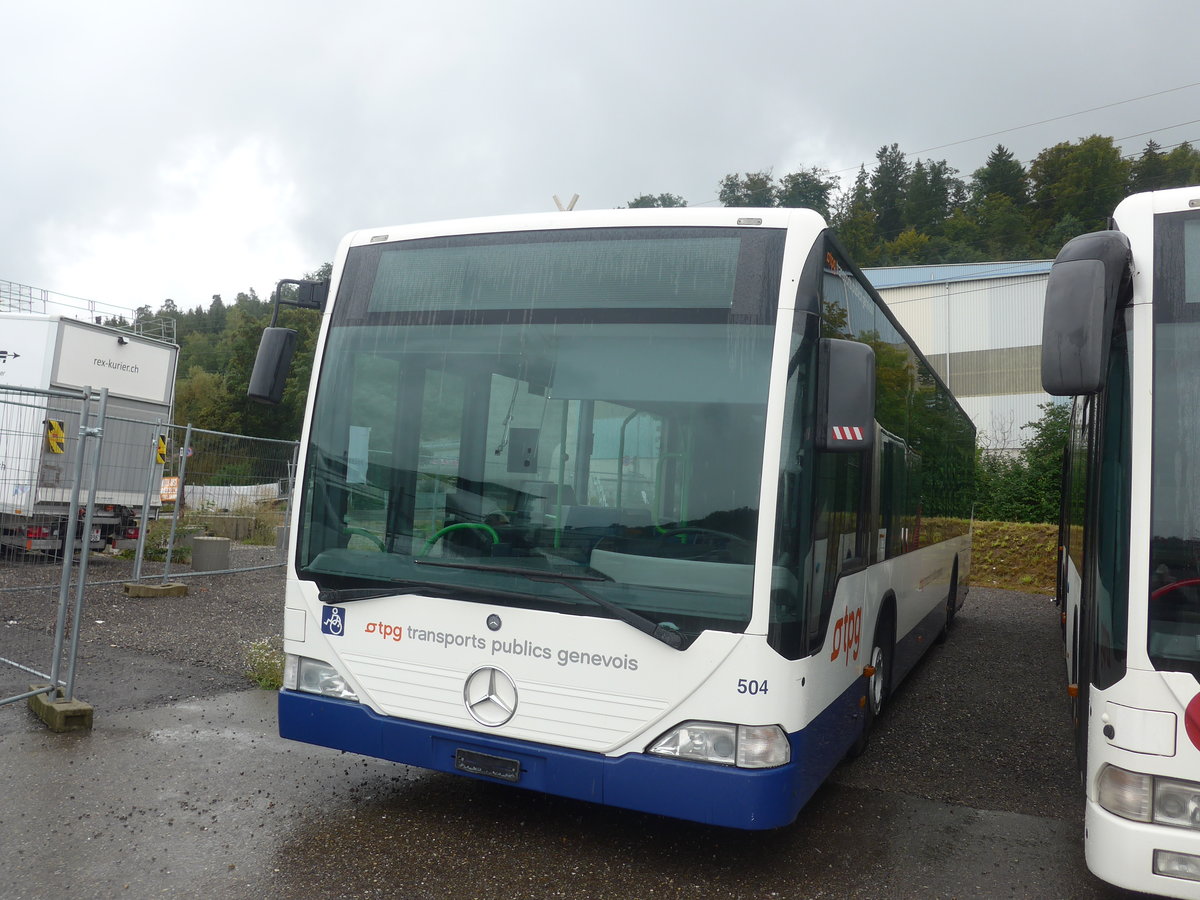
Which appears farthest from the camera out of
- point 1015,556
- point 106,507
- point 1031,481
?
point 1031,481

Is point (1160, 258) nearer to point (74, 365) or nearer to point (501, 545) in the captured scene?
point (501, 545)

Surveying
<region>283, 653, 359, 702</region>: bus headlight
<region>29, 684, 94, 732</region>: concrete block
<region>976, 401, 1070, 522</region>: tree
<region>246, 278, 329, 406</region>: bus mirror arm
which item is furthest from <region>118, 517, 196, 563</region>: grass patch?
<region>976, 401, 1070, 522</region>: tree

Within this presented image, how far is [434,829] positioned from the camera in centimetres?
472

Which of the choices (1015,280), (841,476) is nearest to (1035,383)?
(1015,280)

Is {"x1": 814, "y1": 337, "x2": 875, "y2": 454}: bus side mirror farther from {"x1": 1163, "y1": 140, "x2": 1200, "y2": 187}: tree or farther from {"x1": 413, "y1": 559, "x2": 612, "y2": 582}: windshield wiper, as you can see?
{"x1": 1163, "y1": 140, "x2": 1200, "y2": 187}: tree

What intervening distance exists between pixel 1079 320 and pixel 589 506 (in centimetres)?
198

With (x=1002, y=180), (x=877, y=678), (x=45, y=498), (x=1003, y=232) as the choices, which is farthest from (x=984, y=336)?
(x=1002, y=180)

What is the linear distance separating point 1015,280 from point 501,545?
37.6 meters

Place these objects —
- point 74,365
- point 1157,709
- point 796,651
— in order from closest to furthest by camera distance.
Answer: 1. point 1157,709
2. point 796,651
3. point 74,365

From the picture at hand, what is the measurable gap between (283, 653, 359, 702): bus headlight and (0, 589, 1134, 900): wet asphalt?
647mm

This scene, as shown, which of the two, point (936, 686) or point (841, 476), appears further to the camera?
point (936, 686)

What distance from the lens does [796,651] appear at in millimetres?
4016

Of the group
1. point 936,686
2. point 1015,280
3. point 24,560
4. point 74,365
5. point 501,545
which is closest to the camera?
point 501,545

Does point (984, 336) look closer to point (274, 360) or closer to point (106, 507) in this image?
point (106, 507)
